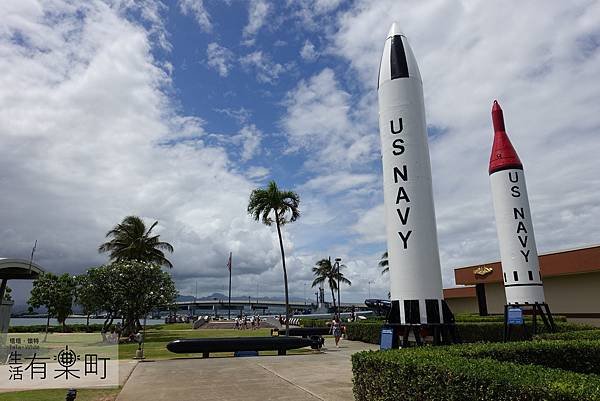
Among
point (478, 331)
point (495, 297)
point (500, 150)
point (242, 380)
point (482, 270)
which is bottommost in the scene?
point (242, 380)

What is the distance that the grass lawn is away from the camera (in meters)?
11.1

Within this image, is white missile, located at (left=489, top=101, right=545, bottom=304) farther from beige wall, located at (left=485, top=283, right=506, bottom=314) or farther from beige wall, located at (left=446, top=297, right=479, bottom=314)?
beige wall, located at (left=446, top=297, right=479, bottom=314)

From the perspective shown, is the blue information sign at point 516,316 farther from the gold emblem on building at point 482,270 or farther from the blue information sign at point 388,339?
the gold emblem on building at point 482,270

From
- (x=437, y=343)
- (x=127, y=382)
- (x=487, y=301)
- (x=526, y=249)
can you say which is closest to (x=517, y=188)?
(x=526, y=249)

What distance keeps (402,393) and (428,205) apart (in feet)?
18.0

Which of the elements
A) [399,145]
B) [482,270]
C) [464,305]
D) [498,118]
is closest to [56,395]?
[399,145]

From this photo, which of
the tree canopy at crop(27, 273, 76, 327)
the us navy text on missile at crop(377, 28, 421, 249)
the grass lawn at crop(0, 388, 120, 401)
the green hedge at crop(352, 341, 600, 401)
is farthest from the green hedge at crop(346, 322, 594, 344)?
the tree canopy at crop(27, 273, 76, 327)

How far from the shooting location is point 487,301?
1412 inches

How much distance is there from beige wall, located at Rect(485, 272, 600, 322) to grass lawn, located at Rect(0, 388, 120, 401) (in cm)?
2677

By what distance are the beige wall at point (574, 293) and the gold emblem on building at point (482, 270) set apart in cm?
422

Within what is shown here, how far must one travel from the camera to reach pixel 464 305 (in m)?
43.6

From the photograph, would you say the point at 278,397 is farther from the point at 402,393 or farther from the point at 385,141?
the point at 385,141

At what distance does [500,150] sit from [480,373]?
13.9 meters

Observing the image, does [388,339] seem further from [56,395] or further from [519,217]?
[519,217]
